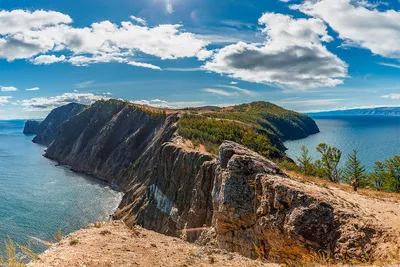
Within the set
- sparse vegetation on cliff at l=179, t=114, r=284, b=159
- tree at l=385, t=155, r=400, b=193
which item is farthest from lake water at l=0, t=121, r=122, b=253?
tree at l=385, t=155, r=400, b=193

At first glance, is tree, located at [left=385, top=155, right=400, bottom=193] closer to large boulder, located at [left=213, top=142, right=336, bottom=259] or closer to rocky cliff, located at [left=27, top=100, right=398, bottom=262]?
rocky cliff, located at [left=27, top=100, right=398, bottom=262]

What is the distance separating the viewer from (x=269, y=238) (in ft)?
77.8

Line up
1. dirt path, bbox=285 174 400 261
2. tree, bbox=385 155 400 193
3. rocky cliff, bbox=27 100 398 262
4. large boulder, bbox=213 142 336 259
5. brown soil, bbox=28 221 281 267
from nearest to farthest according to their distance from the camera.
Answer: brown soil, bbox=28 221 281 267
dirt path, bbox=285 174 400 261
rocky cliff, bbox=27 100 398 262
large boulder, bbox=213 142 336 259
tree, bbox=385 155 400 193

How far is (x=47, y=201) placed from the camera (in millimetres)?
98438

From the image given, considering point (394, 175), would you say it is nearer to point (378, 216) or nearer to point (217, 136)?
point (217, 136)

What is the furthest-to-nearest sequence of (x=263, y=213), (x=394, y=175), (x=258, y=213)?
(x=394, y=175) → (x=258, y=213) → (x=263, y=213)

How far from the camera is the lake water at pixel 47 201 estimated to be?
75.9 meters

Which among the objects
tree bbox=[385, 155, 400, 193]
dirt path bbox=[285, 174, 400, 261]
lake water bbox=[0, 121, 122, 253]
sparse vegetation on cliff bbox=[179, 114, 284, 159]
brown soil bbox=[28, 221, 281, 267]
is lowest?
lake water bbox=[0, 121, 122, 253]

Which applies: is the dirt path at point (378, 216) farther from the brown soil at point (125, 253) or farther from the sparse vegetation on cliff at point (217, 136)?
the sparse vegetation on cliff at point (217, 136)

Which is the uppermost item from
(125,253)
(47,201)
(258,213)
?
(125,253)

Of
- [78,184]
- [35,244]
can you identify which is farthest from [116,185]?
[35,244]

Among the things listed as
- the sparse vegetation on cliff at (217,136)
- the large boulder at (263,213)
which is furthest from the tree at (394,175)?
the large boulder at (263,213)

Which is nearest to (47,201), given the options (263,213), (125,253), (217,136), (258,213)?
(217,136)

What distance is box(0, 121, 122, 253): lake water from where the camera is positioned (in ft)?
249
